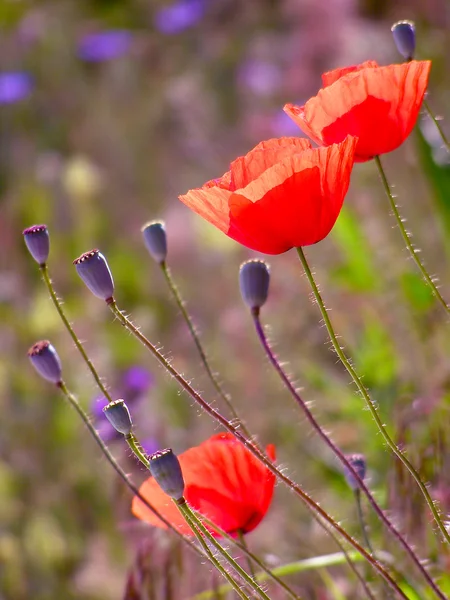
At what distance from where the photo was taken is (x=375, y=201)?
1523 millimetres

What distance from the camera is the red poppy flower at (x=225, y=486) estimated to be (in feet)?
1.58

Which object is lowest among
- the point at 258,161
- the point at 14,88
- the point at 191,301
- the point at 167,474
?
the point at 191,301

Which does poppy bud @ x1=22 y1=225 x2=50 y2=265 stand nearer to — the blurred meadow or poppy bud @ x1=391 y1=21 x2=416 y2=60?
the blurred meadow

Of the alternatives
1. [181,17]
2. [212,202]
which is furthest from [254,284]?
[181,17]

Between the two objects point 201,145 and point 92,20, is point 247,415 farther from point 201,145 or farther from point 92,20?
point 92,20

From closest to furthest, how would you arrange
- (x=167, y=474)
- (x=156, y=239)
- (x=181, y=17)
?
1. (x=167, y=474)
2. (x=156, y=239)
3. (x=181, y=17)

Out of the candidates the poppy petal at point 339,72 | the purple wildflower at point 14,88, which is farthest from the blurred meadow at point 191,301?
the poppy petal at point 339,72

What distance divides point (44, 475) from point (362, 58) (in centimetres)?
85

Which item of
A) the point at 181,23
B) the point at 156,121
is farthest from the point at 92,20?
the point at 156,121

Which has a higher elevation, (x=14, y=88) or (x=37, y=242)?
(x=14, y=88)

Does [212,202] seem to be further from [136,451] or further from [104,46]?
[104,46]

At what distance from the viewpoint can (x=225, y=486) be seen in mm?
482

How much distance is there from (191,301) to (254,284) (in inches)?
59.7

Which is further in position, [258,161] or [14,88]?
[14,88]
